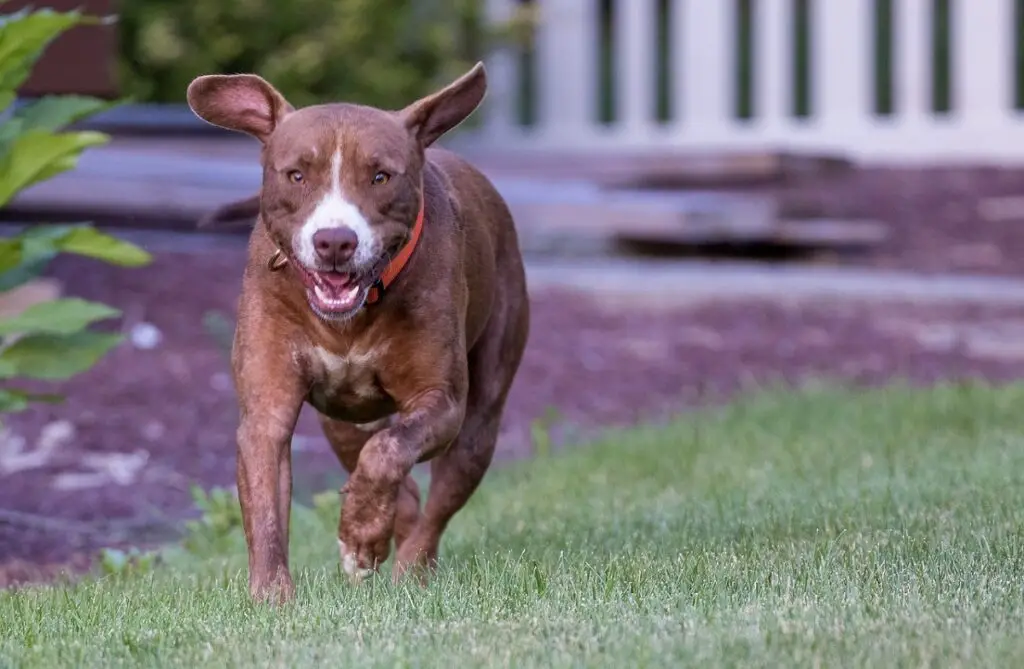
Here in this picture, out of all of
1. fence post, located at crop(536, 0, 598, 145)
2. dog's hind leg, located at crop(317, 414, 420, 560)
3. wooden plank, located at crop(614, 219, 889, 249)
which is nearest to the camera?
dog's hind leg, located at crop(317, 414, 420, 560)

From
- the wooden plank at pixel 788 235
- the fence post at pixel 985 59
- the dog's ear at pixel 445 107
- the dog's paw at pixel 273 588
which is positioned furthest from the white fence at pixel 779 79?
the dog's paw at pixel 273 588

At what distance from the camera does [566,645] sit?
372cm

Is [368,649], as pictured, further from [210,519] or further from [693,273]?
[693,273]

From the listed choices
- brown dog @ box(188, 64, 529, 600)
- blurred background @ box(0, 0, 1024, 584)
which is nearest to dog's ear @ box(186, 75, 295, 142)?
brown dog @ box(188, 64, 529, 600)

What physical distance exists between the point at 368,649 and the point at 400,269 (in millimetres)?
1435

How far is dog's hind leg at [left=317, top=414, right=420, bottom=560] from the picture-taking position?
580 centimetres

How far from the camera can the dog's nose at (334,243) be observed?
4598 mm

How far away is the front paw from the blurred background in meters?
2.90

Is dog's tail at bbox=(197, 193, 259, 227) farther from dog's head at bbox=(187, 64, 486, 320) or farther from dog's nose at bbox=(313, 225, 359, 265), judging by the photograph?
dog's nose at bbox=(313, 225, 359, 265)

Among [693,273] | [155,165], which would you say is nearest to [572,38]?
[693,273]

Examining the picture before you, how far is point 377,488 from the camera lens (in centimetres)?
473

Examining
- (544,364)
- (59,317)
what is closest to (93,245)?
(59,317)

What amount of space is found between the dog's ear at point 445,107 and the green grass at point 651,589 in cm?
119

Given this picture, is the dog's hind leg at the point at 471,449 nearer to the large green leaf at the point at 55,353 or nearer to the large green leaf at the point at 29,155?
the large green leaf at the point at 55,353
